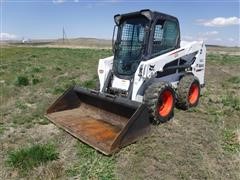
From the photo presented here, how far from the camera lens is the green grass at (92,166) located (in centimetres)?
397

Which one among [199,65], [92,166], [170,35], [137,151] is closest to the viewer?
[92,166]

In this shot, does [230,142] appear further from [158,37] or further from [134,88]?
[158,37]

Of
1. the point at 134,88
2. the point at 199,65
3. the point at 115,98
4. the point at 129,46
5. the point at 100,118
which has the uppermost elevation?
the point at 129,46

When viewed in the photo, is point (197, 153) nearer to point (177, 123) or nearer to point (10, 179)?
point (177, 123)

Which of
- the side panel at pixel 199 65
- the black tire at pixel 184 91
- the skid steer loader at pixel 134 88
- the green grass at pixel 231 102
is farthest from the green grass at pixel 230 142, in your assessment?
the side panel at pixel 199 65

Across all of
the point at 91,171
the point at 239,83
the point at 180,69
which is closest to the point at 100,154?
the point at 91,171

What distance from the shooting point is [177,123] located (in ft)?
19.7

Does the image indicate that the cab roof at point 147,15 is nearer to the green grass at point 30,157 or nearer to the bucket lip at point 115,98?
the bucket lip at point 115,98

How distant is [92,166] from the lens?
417cm

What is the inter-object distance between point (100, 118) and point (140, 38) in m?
1.95

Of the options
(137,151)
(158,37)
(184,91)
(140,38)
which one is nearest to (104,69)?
(140,38)

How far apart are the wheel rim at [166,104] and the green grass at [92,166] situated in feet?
6.23

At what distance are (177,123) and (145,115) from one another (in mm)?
1299

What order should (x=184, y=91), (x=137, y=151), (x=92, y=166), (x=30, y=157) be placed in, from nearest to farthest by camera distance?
1. (x=92, y=166)
2. (x=30, y=157)
3. (x=137, y=151)
4. (x=184, y=91)
